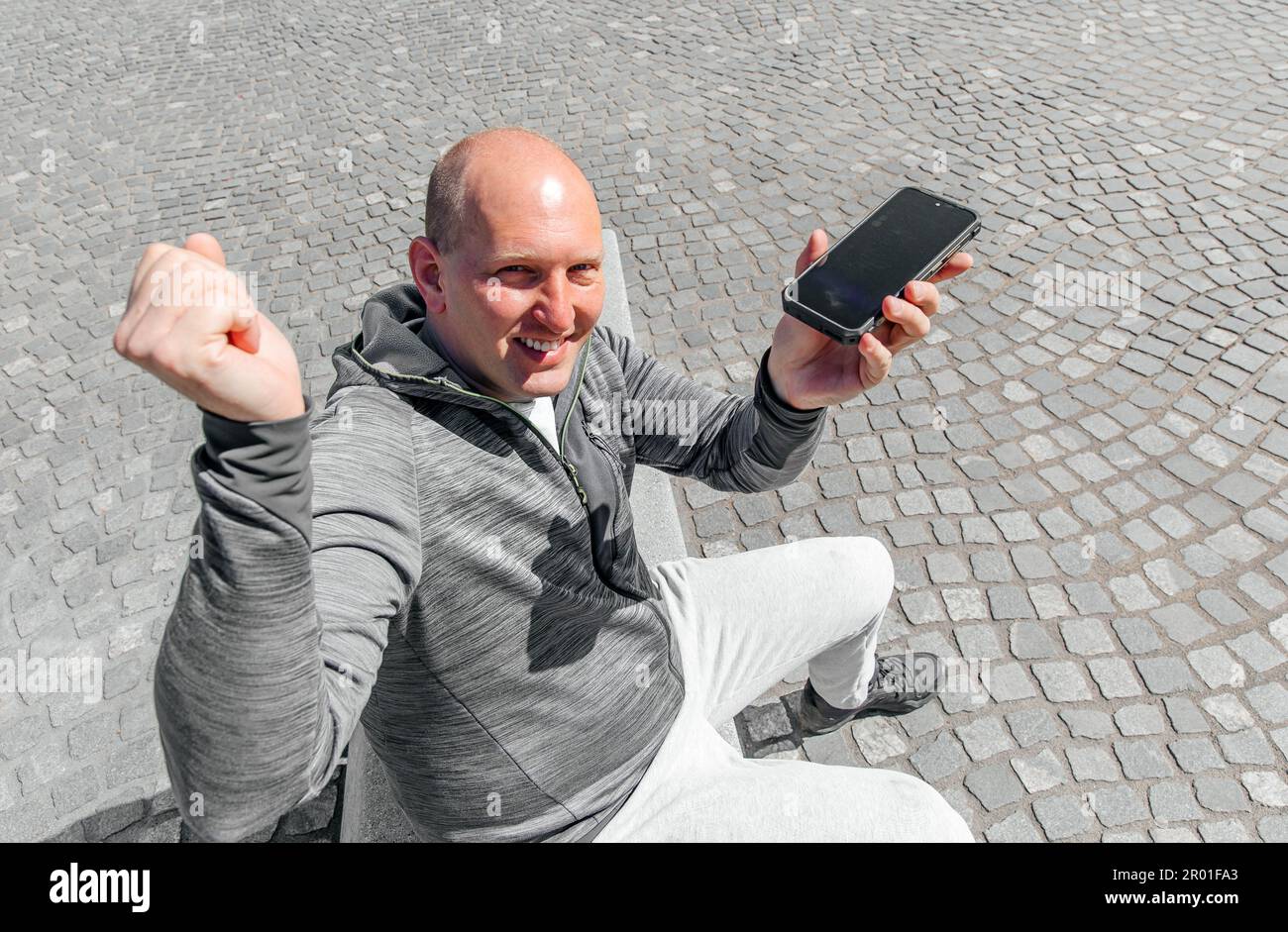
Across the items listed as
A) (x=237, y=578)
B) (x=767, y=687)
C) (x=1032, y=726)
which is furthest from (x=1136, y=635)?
(x=237, y=578)

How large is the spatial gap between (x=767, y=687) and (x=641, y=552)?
0.75 meters

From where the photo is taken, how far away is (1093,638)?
3.68 metres

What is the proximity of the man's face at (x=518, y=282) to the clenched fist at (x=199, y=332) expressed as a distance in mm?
739

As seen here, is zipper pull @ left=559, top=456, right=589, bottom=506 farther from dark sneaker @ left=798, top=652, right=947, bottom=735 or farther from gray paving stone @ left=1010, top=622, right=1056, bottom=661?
gray paving stone @ left=1010, top=622, right=1056, bottom=661

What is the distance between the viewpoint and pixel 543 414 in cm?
214

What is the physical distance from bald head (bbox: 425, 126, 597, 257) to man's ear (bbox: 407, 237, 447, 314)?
0.9 inches

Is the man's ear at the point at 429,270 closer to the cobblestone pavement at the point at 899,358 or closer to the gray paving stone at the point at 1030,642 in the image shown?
the cobblestone pavement at the point at 899,358

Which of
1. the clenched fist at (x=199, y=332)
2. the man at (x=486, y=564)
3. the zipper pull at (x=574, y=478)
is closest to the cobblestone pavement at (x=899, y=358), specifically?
the man at (x=486, y=564)

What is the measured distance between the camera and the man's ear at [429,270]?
2.00m

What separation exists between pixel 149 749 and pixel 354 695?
2.69 metres

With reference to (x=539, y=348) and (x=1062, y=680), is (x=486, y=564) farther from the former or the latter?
(x=1062, y=680)

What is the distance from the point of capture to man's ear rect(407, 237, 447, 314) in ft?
6.55

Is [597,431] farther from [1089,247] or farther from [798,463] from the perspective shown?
[1089,247]

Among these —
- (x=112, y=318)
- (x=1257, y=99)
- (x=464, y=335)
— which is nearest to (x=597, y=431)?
(x=464, y=335)
